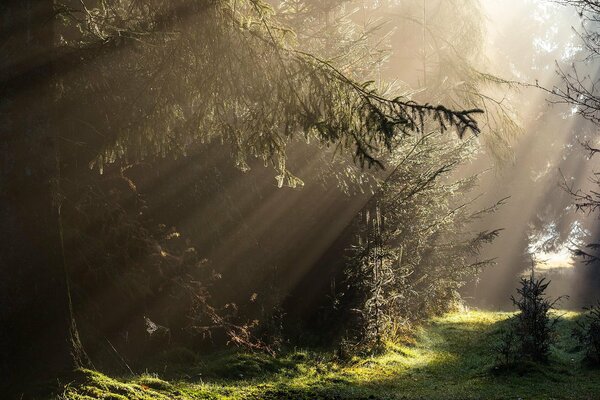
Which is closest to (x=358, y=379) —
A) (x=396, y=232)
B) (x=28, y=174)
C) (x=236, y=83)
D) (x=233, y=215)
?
(x=396, y=232)

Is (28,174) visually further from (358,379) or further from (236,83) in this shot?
(358,379)

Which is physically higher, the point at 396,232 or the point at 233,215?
the point at 233,215

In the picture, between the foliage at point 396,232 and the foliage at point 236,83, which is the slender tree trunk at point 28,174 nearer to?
the foliage at point 236,83

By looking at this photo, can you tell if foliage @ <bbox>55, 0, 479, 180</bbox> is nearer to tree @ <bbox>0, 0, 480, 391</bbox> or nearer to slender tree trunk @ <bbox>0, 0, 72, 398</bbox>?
tree @ <bbox>0, 0, 480, 391</bbox>

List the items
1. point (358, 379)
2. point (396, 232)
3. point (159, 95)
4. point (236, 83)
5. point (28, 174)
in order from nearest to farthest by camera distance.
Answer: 1. point (28, 174)
2. point (236, 83)
3. point (159, 95)
4. point (358, 379)
5. point (396, 232)

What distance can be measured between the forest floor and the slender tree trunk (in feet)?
3.56

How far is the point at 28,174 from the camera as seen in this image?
5.57 m

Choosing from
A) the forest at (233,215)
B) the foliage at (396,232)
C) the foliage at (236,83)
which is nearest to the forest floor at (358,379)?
the forest at (233,215)

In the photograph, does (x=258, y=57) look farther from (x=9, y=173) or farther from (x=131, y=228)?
(x=131, y=228)

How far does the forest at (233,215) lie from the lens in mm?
5637

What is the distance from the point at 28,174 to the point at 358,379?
5938 millimetres

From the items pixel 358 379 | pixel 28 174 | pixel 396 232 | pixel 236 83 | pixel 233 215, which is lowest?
pixel 358 379

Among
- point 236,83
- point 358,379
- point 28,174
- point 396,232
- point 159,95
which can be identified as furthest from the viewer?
point 396,232

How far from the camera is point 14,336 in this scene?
6395 mm
